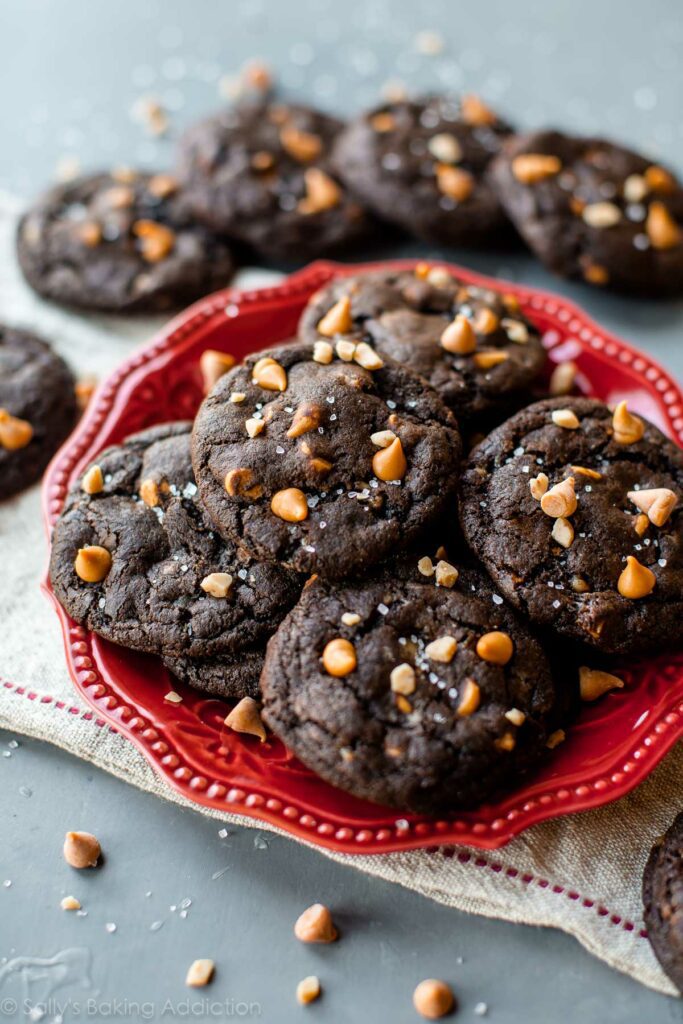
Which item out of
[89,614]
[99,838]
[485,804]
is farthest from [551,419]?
[99,838]

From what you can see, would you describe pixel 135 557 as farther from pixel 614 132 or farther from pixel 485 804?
pixel 614 132

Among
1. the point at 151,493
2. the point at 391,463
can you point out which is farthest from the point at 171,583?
the point at 391,463

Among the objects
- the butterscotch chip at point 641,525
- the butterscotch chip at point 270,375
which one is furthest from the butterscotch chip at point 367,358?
the butterscotch chip at point 641,525

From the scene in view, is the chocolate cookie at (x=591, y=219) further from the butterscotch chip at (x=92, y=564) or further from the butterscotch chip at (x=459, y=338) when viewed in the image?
the butterscotch chip at (x=92, y=564)

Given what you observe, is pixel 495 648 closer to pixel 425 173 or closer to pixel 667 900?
pixel 667 900

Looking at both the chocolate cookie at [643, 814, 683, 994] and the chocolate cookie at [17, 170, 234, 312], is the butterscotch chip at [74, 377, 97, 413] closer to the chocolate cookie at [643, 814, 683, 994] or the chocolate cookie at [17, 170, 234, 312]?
the chocolate cookie at [17, 170, 234, 312]

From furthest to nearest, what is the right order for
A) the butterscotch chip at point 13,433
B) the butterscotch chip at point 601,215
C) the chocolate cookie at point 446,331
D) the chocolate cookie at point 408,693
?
the butterscotch chip at point 601,215, the butterscotch chip at point 13,433, the chocolate cookie at point 446,331, the chocolate cookie at point 408,693
